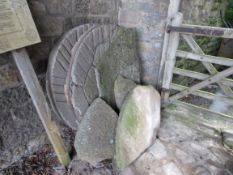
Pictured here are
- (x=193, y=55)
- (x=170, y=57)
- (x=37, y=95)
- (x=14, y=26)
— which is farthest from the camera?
(x=170, y=57)

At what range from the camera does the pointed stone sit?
1729mm

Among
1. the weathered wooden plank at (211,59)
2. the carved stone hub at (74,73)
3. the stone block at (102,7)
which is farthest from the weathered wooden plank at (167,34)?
the carved stone hub at (74,73)

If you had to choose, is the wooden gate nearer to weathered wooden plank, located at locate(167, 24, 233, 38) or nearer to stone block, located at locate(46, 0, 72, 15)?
weathered wooden plank, located at locate(167, 24, 233, 38)

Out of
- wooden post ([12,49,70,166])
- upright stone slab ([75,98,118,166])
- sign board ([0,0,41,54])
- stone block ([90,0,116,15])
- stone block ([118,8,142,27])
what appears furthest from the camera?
stone block ([118,8,142,27])

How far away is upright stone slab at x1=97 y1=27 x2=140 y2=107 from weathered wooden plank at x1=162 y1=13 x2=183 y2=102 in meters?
0.31

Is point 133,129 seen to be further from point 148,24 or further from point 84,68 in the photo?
point 148,24

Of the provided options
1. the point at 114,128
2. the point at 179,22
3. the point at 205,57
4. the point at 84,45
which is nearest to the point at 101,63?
the point at 84,45

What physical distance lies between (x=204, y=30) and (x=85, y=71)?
107 centimetres

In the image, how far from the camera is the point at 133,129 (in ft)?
5.01

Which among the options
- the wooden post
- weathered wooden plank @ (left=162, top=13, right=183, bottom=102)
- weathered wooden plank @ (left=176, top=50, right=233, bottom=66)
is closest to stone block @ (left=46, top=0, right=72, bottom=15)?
the wooden post

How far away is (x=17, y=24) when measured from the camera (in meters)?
1.09

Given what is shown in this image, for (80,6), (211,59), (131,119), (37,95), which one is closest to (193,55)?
(211,59)

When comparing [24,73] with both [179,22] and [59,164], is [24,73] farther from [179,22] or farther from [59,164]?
[179,22]

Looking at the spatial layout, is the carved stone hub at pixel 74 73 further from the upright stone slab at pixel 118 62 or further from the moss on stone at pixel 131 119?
the moss on stone at pixel 131 119
